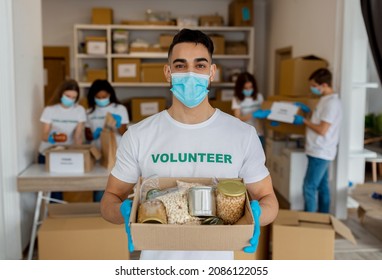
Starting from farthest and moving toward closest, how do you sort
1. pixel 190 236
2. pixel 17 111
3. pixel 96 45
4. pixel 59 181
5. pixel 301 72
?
pixel 96 45 < pixel 301 72 < pixel 17 111 < pixel 59 181 < pixel 190 236

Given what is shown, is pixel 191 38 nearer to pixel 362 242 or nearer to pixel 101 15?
pixel 362 242

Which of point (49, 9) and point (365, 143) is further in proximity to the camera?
point (49, 9)

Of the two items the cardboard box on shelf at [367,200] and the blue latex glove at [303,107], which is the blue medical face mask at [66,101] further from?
the cardboard box on shelf at [367,200]

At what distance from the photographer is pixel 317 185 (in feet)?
11.7

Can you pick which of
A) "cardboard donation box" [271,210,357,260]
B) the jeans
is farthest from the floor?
"cardboard donation box" [271,210,357,260]

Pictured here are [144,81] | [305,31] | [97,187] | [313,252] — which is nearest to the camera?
[313,252]

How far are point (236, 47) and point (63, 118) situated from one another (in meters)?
3.15

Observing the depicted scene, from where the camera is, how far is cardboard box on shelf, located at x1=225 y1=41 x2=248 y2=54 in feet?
18.6

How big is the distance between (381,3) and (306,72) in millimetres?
1168

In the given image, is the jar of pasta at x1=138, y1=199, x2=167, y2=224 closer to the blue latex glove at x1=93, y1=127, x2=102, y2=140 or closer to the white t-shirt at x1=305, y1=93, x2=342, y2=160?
the blue latex glove at x1=93, y1=127, x2=102, y2=140

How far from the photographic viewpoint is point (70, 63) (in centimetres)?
586

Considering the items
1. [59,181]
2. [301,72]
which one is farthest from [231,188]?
[301,72]

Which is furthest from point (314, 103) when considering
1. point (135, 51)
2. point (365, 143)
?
point (135, 51)
